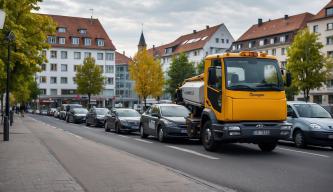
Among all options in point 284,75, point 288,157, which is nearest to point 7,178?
point 288,157

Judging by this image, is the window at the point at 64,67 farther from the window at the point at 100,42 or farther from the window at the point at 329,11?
the window at the point at 329,11

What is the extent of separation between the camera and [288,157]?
13.7 metres

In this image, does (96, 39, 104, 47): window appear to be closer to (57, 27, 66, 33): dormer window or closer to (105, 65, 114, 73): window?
(105, 65, 114, 73): window

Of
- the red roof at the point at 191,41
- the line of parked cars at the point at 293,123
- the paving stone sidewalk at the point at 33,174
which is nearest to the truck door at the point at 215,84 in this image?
the line of parked cars at the point at 293,123

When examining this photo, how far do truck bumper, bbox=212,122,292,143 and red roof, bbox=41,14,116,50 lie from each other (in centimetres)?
9060

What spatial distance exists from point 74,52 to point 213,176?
95.2m

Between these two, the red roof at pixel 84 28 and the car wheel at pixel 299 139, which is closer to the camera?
the car wheel at pixel 299 139

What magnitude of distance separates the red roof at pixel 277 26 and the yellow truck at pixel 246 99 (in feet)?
224

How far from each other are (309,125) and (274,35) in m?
69.7

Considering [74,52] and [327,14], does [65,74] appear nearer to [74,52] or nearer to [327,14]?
[74,52]

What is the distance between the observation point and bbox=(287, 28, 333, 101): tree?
54531 mm

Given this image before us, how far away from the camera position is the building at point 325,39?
6931cm

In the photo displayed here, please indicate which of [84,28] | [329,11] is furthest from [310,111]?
[84,28]

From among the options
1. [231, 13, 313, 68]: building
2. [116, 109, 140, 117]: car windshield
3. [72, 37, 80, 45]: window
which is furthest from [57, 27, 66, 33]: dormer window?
[116, 109, 140, 117]: car windshield
